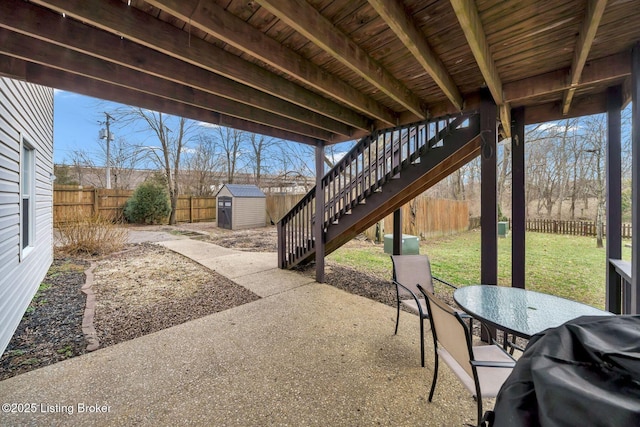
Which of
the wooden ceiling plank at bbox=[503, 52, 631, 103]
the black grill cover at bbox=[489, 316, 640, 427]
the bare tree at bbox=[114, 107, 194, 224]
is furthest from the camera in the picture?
the bare tree at bbox=[114, 107, 194, 224]

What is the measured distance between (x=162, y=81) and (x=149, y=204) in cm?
1169

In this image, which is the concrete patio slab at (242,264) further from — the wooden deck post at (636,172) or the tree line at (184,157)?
the tree line at (184,157)

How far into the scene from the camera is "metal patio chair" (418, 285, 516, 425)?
4.41ft

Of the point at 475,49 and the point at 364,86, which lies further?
the point at 364,86

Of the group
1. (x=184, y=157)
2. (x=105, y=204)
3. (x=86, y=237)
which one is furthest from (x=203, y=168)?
(x=86, y=237)

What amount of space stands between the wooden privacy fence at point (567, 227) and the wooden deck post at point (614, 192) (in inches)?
365

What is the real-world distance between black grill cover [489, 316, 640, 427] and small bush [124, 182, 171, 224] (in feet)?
46.7

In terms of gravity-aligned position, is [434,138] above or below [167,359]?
above

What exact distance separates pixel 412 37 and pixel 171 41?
64.3 inches

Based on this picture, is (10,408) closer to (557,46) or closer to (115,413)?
(115,413)

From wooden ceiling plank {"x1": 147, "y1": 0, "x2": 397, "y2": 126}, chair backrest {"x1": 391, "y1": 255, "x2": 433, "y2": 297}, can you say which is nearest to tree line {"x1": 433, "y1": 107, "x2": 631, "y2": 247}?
chair backrest {"x1": 391, "y1": 255, "x2": 433, "y2": 297}

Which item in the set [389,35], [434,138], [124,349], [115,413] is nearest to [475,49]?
[389,35]

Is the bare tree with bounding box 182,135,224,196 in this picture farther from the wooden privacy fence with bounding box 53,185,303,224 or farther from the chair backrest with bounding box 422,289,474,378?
the chair backrest with bounding box 422,289,474,378

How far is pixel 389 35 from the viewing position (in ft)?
6.18
